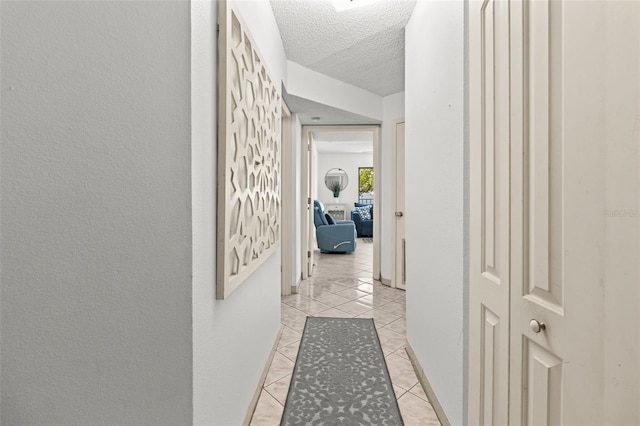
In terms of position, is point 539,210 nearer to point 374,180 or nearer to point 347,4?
point 347,4

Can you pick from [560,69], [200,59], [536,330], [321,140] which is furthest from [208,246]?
[321,140]

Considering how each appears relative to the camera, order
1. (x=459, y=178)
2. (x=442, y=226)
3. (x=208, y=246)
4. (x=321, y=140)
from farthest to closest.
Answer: (x=321, y=140)
(x=442, y=226)
(x=459, y=178)
(x=208, y=246)

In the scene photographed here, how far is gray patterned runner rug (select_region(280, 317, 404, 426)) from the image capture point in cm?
162

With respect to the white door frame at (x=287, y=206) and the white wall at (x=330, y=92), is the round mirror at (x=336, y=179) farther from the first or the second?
the white door frame at (x=287, y=206)

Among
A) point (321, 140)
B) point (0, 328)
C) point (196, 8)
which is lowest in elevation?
point (0, 328)

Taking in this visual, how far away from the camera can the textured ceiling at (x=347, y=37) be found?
7.33 feet

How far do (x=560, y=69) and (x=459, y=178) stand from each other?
2.21ft

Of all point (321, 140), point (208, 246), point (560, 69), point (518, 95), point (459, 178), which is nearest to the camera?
point (560, 69)

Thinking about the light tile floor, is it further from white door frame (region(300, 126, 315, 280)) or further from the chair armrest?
the chair armrest

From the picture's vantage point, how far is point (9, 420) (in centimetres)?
92

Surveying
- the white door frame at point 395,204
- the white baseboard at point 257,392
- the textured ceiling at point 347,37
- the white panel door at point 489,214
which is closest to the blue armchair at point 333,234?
the white door frame at point 395,204

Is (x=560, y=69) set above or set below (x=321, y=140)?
below

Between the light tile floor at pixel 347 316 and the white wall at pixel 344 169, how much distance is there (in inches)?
176

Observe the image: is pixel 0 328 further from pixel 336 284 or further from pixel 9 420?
pixel 336 284
